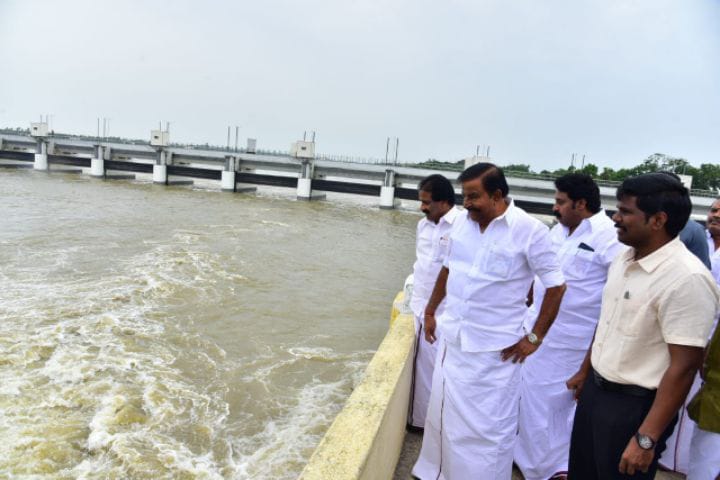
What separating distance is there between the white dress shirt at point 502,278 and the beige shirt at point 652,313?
0.34m

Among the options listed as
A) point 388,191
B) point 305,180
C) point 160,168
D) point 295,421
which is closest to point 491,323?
point 295,421

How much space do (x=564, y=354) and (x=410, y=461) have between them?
0.99 meters

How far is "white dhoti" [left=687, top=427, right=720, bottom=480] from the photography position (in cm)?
176

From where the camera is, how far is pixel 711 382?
1530 mm

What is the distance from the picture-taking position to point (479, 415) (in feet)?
6.42

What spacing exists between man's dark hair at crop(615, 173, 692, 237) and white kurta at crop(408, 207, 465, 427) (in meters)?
1.23

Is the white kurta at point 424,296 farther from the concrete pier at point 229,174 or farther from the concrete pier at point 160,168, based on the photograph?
the concrete pier at point 160,168

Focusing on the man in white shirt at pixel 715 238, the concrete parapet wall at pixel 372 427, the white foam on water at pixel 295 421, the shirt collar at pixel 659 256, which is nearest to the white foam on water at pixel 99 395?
the white foam on water at pixel 295 421

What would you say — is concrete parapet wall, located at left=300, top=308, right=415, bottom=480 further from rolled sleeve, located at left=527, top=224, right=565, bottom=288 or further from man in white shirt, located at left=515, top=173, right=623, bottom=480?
rolled sleeve, located at left=527, top=224, right=565, bottom=288

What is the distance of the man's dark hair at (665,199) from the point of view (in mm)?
1482

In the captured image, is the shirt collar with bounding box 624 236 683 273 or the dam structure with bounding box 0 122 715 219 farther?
the dam structure with bounding box 0 122 715 219

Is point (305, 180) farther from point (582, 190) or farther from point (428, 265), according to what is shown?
point (582, 190)


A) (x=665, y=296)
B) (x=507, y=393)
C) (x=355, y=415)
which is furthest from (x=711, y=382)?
(x=355, y=415)

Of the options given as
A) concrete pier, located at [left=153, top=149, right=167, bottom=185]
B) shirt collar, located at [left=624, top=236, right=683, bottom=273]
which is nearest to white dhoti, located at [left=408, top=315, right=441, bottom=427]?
shirt collar, located at [left=624, top=236, right=683, bottom=273]
